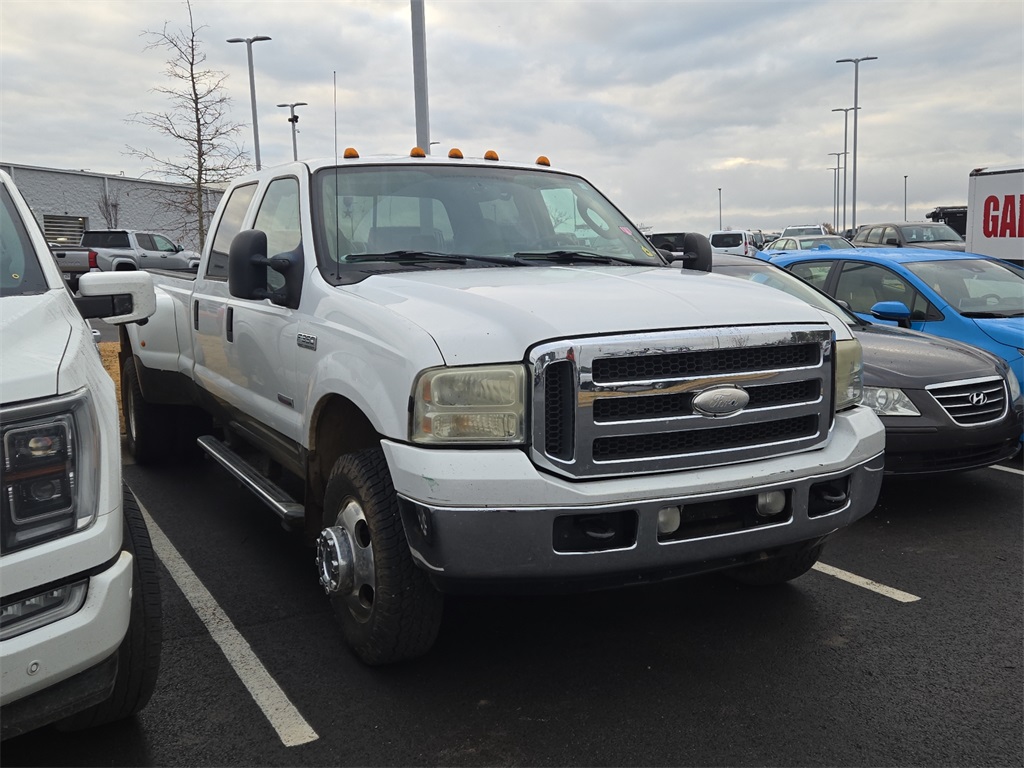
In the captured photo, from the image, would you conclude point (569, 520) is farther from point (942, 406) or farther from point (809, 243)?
point (809, 243)

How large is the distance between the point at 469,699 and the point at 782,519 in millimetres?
1273

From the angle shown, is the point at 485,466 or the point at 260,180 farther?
the point at 260,180

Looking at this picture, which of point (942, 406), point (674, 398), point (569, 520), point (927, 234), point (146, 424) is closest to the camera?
point (569, 520)

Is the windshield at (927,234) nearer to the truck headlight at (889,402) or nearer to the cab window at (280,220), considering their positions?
the truck headlight at (889,402)

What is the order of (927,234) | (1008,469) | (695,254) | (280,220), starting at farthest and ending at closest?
(927,234)
(1008,469)
(695,254)
(280,220)

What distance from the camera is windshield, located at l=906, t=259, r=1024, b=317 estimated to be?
7.13 m

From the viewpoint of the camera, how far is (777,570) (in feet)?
13.6

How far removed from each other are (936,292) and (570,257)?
429cm

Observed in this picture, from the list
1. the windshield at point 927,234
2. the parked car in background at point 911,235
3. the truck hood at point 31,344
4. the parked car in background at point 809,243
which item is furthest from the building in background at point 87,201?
the truck hood at point 31,344

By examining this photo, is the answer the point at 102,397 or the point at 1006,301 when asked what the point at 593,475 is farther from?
the point at 1006,301

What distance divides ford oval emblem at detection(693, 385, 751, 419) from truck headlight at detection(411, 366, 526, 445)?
615 millimetres

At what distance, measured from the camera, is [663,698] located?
10.6 ft

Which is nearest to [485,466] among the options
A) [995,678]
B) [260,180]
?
[995,678]

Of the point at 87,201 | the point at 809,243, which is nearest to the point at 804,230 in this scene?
the point at 809,243
